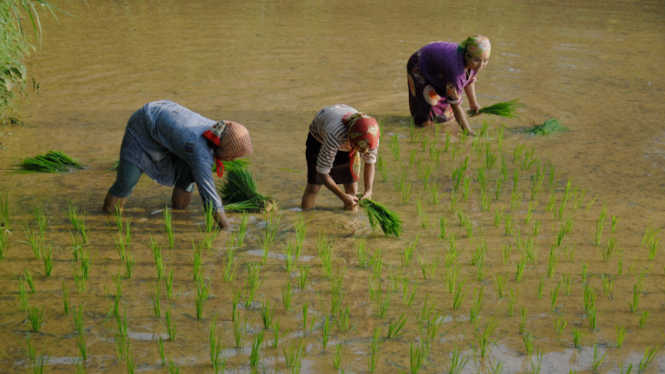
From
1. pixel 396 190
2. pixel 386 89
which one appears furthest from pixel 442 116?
pixel 396 190

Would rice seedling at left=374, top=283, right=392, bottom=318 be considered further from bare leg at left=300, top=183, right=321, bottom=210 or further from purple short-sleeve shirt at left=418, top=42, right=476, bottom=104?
purple short-sleeve shirt at left=418, top=42, right=476, bottom=104

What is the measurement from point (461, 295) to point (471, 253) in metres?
0.53

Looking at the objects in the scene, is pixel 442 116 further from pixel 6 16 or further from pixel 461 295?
pixel 6 16

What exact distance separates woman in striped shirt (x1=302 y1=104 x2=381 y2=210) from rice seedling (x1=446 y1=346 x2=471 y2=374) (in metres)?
1.42

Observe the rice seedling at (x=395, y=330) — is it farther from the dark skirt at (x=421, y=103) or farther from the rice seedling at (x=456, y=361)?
the dark skirt at (x=421, y=103)

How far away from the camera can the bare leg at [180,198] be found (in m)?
4.32

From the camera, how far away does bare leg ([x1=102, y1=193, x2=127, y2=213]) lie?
13.8ft

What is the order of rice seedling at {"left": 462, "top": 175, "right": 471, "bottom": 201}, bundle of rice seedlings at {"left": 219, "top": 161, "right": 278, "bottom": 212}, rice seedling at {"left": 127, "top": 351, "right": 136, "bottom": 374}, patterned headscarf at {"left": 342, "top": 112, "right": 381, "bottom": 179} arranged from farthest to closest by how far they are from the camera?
rice seedling at {"left": 462, "top": 175, "right": 471, "bottom": 201}, bundle of rice seedlings at {"left": 219, "top": 161, "right": 278, "bottom": 212}, patterned headscarf at {"left": 342, "top": 112, "right": 381, "bottom": 179}, rice seedling at {"left": 127, "top": 351, "right": 136, "bottom": 374}

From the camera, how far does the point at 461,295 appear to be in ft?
11.1

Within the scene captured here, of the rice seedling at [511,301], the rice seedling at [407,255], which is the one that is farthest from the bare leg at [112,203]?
the rice seedling at [511,301]

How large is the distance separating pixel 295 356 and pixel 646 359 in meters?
1.60

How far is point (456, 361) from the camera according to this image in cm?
278

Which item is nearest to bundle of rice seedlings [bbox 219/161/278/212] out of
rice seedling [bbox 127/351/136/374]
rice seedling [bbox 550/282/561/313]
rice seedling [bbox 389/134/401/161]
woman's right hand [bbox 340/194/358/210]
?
woman's right hand [bbox 340/194/358/210]

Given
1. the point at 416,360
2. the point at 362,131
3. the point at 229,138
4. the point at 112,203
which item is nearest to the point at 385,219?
the point at 362,131
